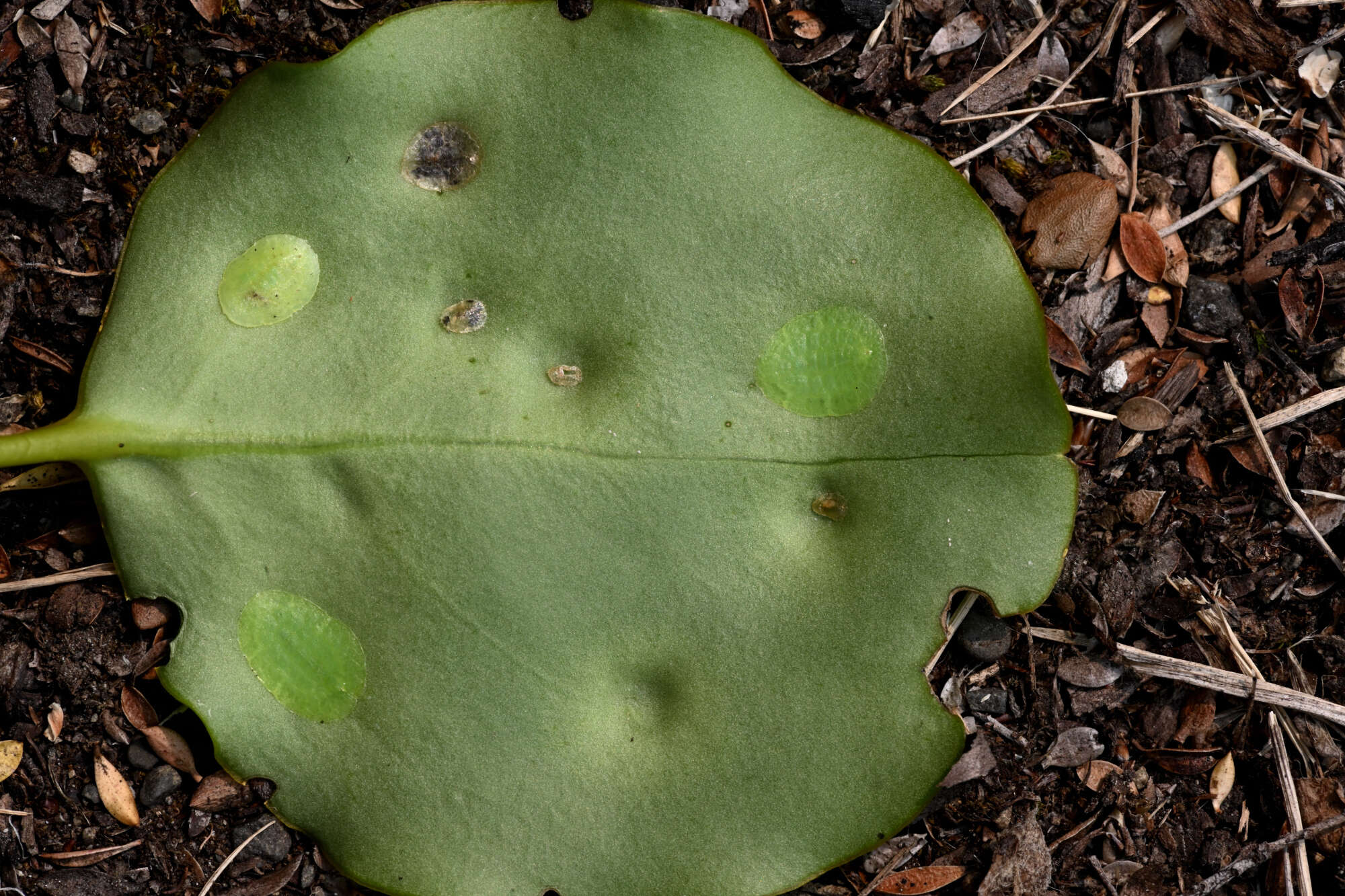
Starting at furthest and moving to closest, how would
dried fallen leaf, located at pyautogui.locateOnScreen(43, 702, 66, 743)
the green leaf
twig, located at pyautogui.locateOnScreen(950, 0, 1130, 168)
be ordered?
twig, located at pyautogui.locateOnScreen(950, 0, 1130, 168) < dried fallen leaf, located at pyautogui.locateOnScreen(43, 702, 66, 743) < the green leaf

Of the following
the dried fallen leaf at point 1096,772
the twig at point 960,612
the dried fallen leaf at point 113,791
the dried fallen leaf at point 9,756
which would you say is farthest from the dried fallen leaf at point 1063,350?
the dried fallen leaf at point 9,756

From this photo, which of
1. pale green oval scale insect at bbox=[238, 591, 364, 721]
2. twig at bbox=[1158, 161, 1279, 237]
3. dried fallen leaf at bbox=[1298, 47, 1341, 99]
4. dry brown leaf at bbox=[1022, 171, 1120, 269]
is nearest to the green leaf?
pale green oval scale insect at bbox=[238, 591, 364, 721]

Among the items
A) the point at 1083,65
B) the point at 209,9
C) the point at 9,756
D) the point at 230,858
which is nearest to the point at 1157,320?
the point at 1083,65

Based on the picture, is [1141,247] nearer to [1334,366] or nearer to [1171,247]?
[1171,247]

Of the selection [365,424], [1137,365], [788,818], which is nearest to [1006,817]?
[788,818]

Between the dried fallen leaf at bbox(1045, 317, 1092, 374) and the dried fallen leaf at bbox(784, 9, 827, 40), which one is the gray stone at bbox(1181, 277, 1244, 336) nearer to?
Result: the dried fallen leaf at bbox(1045, 317, 1092, 374)

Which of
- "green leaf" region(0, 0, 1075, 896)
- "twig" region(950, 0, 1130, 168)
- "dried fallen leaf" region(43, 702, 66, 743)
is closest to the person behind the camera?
"green leaf" region(0, 0, 1075, 896)

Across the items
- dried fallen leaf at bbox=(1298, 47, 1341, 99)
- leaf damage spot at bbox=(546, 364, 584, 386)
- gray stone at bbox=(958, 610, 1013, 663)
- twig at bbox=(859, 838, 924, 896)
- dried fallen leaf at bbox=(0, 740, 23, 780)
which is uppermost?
dried fallen leaf at bbox=(1298, 47, 1341, 99)
